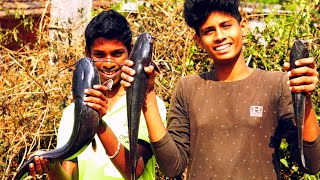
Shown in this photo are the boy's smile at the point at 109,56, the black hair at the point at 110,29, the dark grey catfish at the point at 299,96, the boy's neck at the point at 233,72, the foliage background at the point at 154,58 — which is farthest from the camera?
the foliage background at the point at 154,58

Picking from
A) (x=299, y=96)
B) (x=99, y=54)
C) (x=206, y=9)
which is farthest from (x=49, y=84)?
(x=299, y=96)

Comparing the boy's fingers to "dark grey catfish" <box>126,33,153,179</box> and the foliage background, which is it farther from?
the foliage background

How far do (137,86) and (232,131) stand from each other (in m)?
0.59

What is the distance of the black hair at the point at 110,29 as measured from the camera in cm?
369

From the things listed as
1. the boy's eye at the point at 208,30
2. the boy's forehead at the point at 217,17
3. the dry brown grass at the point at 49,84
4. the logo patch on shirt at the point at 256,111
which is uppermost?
the boy's forehead at the point at 217,17

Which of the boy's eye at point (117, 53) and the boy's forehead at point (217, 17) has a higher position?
the boy's forehead at point (217, 17)

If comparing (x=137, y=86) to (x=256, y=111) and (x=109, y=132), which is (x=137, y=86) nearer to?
(x=109, y=132)

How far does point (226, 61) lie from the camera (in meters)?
3.32

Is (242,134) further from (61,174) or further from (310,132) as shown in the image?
(61,174)

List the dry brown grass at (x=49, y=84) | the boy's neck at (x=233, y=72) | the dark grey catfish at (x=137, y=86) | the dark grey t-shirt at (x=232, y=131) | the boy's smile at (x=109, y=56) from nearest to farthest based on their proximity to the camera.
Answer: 1. the dark grey catfish at (x=137, y=86)
2. the dark grey t-shirt at (x=232, y=131)
3. the boy's neck at (x=233, y=72)
4. the boy's smile at (x=109, y=56)
5. the dry brown grass at (x=49, y=84)

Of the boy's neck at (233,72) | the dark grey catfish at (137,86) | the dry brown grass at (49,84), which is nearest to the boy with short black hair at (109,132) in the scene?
the dark grey catfish at (137,86)

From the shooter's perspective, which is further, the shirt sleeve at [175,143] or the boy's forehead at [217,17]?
the boy's forehead at [217,17]

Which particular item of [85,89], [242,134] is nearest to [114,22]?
[85,89]

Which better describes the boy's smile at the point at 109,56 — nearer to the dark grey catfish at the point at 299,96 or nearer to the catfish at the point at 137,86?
the catfish at the point at 137,86
